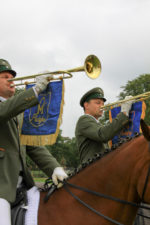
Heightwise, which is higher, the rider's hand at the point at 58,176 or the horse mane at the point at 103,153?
the horse mane at the point at 103,153

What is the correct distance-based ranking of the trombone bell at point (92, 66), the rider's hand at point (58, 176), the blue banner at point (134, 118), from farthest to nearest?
the blue banner at point (134, 118), the trombone bell at point (92, 66), the rider's hand at point (58, 176)

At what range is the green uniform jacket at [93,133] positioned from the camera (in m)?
4.05

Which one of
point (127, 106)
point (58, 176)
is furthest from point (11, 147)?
point (127, 106)

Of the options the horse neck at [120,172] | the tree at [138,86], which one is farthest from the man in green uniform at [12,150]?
the tree at [138,86]

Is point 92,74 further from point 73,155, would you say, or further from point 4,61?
point 73,155

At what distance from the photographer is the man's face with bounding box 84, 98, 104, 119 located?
16.8ft

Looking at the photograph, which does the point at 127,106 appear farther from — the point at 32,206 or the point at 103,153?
the point at 32,206

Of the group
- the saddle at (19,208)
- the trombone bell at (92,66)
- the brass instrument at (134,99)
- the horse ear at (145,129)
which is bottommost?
the saddle at (19,208)

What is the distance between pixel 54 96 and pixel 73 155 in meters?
70.4

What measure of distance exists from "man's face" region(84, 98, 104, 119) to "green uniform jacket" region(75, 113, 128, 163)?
439mm

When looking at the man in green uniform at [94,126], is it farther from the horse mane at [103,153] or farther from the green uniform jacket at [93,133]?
the horse mane at [103,153]

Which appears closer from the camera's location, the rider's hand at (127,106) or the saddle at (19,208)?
the saddle at (19,208)

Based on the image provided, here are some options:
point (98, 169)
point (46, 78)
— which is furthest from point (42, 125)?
point (98, 169)

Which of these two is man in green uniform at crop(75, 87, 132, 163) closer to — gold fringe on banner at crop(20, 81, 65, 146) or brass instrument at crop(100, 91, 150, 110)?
brass instrument at crop(100, 91, 150, 110)
